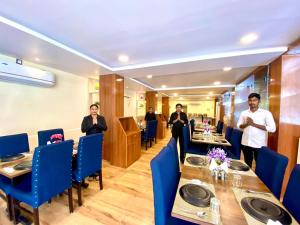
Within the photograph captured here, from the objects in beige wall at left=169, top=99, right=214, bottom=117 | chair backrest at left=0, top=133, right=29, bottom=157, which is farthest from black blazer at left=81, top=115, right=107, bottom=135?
beige wall at left=169, top=99, right=214, bottom=117

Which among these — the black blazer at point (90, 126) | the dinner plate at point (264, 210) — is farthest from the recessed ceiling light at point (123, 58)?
the dinner plate at point (264, 210)

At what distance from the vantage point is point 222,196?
108cm

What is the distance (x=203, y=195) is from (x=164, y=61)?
2.32m

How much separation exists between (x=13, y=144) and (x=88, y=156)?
1119 millimetres

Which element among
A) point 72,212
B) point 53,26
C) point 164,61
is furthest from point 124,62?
point 72,212

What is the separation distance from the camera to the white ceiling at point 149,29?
4.39 ft

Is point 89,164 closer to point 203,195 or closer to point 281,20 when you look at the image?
point 203,195

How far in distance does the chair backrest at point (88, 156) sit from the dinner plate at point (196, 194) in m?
1.46

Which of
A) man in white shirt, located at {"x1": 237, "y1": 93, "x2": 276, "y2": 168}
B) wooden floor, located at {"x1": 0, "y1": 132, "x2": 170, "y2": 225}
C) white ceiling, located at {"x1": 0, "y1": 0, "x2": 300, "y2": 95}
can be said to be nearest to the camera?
white ceiling, located at {"x1": 0, "y1": 0, "x2": 300, "y2": 95}

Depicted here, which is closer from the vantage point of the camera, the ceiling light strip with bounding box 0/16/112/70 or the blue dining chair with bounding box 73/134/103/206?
the ceiling light strip with bounding box 0/16/112/70

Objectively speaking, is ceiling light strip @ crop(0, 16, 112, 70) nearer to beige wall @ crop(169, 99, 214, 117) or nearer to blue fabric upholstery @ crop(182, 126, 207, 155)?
blue fabric upholstery @ crop(182, 126, 207, 155)

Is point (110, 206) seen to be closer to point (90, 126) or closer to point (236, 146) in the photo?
point (90, 126)

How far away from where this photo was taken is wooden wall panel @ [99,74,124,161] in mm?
3445

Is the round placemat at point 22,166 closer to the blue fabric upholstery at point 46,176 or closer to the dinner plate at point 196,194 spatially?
the blue fabric upholstery at point 46,176
